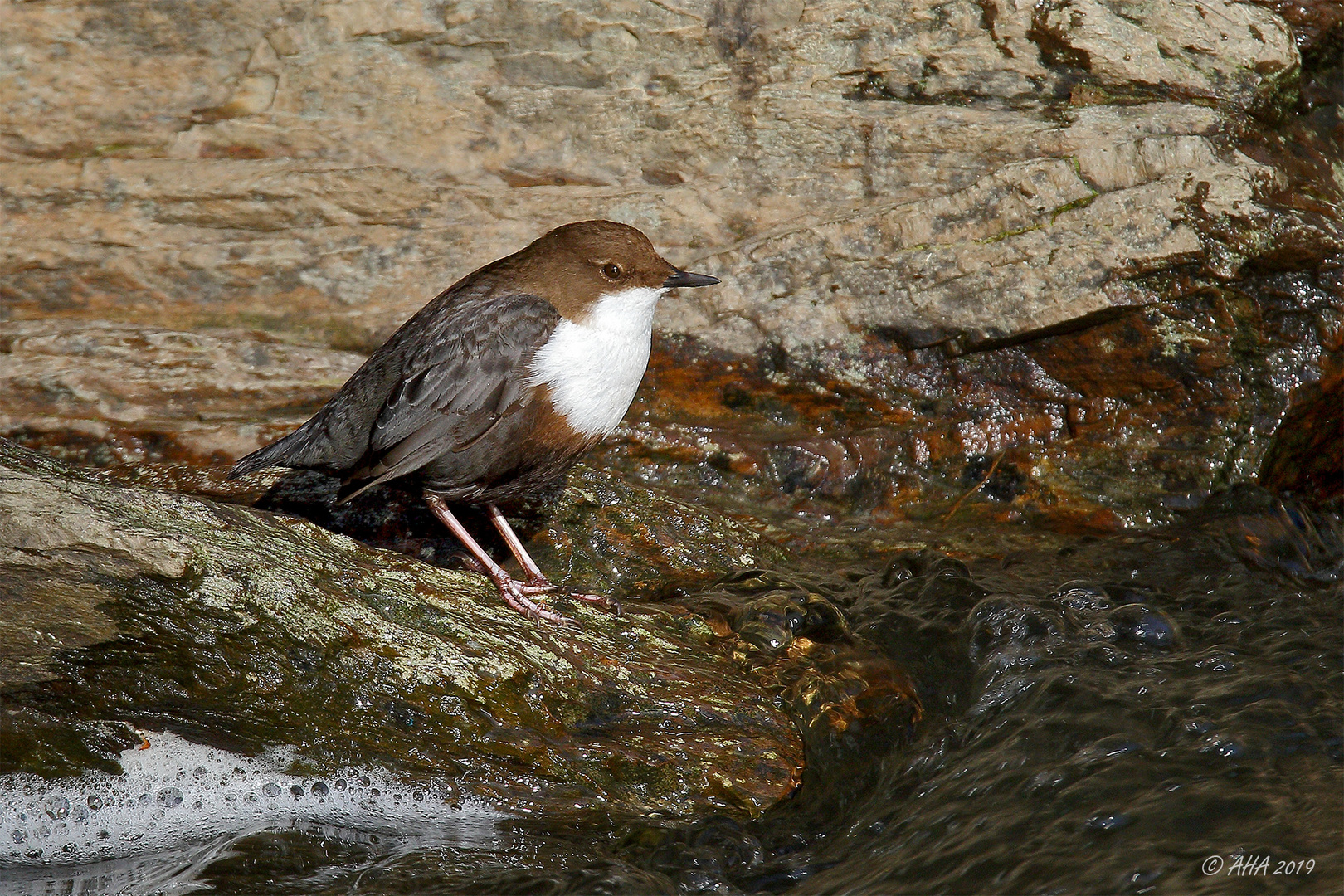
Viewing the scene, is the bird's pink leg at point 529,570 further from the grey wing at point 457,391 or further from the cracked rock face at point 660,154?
the cracked rock face at point 660,154

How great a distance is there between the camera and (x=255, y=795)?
9.64 ft

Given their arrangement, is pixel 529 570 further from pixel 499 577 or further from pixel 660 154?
pixel 660 154

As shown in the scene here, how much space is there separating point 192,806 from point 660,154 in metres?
3.51

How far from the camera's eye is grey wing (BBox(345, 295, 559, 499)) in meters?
3.70

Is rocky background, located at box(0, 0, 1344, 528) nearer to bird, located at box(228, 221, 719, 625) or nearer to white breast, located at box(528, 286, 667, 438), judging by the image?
bird, located at box(228, 221, 719, 625)

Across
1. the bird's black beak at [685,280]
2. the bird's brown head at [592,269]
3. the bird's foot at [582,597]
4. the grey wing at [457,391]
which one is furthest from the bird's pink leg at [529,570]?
the bird's black beak at [685,280]

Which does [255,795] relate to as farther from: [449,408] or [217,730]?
[449,408]

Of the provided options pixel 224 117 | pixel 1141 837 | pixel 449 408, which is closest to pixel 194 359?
pixel 224 117

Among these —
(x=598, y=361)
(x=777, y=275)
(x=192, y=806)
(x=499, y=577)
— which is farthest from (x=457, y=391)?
(x=777, y=275)

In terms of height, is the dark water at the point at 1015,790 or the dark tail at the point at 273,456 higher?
the dark tail at the point at 273,456

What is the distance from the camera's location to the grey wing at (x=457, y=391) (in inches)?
145

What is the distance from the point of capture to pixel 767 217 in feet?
16.9

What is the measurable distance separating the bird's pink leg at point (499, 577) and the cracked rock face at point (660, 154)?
142cm

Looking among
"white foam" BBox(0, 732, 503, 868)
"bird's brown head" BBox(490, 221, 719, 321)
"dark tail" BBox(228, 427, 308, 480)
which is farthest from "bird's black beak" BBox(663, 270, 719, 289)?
"white foam" BBox(0, 732, 503, 868)
